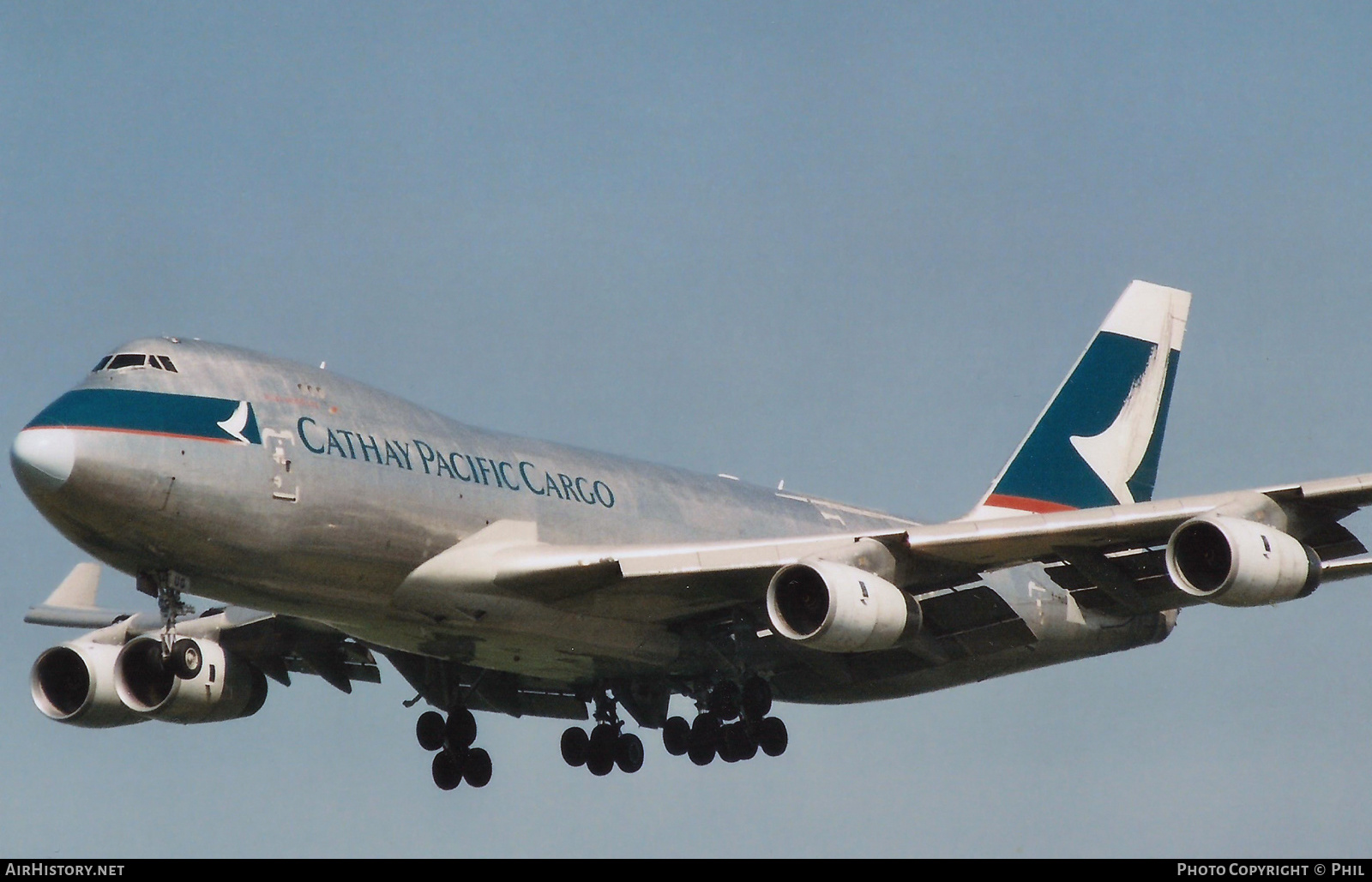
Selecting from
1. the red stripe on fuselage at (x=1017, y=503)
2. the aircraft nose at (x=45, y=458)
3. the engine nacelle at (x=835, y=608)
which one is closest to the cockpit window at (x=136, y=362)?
the aircraft nose at (x=45, y=458)

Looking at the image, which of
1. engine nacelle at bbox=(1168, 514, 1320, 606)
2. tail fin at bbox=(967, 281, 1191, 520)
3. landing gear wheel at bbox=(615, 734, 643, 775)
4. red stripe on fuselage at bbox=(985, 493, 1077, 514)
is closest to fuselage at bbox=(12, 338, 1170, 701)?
landing gear wheel at bbox=(615, 734, 643, 775)

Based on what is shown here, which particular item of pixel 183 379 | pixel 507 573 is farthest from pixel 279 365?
pixel 507 573

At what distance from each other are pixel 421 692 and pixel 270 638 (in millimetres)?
3023

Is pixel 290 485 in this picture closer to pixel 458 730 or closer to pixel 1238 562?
pixel 458 730

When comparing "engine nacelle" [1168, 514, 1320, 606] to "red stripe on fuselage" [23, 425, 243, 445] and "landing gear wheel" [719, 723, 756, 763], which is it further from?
"red stripe on fuselage" [23, 425, 243, 445]

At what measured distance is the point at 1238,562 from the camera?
Result: 2711 centimetres

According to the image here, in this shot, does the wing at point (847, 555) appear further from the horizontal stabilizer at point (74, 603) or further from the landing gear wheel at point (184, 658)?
the horizontal stabilizer at point (74, 603)

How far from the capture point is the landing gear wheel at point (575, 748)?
36.0 meters

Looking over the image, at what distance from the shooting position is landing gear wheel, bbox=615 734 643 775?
35.6m

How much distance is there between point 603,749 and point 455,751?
280cm

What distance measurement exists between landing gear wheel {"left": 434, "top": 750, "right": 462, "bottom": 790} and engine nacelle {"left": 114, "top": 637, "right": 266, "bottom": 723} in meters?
3.78

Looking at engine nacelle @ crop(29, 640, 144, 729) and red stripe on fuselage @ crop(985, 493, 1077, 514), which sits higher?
red stripe on fuselage @ crop(985, 493, 1077, 514)

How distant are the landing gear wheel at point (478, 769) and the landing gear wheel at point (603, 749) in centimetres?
197

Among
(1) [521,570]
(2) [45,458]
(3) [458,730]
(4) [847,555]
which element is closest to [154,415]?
(2) [45,458]
